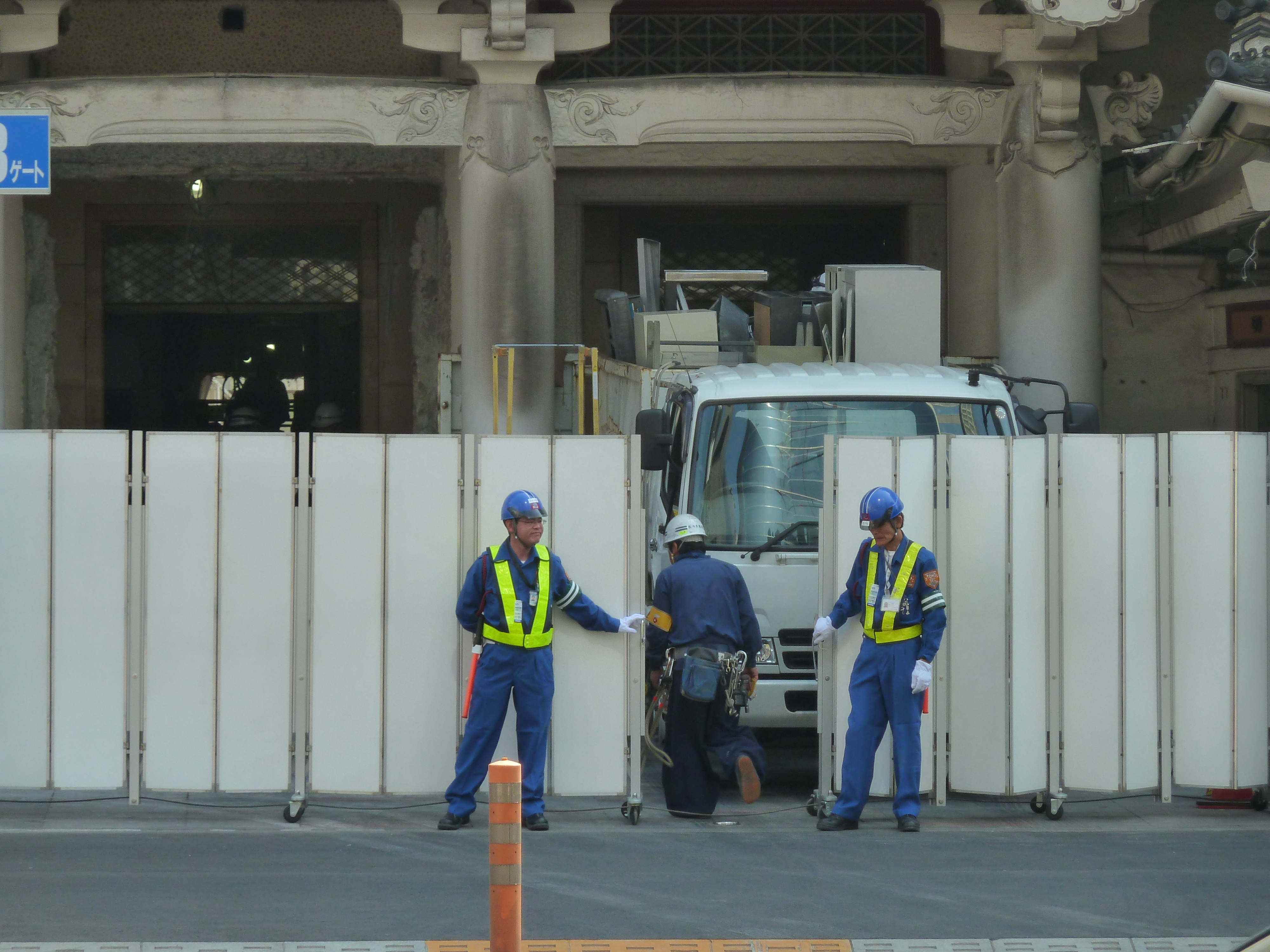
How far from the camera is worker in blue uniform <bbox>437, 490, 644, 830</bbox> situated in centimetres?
929

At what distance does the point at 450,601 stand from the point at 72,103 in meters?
8.86

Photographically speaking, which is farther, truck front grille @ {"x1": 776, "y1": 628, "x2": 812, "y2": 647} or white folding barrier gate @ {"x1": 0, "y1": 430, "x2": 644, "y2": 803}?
truck front grille @ {"x1": 776, "y1": 628, "x2": 812, "y2": 647}

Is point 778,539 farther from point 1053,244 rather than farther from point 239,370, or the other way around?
point 239,370

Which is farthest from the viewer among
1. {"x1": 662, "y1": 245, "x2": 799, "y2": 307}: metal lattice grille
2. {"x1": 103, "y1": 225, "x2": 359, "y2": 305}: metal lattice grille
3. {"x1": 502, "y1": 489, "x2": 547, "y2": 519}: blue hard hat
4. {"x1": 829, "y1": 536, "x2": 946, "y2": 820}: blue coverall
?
{"x1": 103, "y1": 225, "x2": 359, "y2": 305}: metal lattice grille

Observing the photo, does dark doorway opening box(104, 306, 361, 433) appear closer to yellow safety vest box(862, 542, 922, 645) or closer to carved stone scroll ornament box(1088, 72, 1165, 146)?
carved stone scroll ornament box(1088, 72, 1165, 146)

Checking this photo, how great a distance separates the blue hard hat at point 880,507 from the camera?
30.5 feet

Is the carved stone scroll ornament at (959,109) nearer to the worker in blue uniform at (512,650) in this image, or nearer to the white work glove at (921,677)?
the white work glove at (921,677)

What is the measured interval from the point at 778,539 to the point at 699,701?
1.41 meters

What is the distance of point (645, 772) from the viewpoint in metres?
11.7

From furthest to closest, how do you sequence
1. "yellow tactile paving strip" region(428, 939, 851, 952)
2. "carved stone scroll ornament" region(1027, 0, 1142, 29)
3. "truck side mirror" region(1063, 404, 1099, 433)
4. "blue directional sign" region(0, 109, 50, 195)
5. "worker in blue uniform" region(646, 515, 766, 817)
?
"carved stone scroll ornament" region(1027, 0, 1142, 29), "truck side mirror" region(1063, 404, 1099, 433), "blue directional sign" region(0, 109, 50, 195), "worker in blue uniform" region(646, 515, 766, 817), "yellow tactile paving strip" region(428, 939, 851, 952)

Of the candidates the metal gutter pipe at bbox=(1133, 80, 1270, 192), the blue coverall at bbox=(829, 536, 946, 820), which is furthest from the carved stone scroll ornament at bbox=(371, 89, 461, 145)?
the blue coverall at bbox=(829, 536, 946, 820)

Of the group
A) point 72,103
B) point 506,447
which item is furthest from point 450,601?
point 72,103

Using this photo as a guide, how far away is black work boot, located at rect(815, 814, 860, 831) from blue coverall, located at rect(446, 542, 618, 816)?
153 centimetres

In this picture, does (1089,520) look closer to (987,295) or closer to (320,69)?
(987,295)
